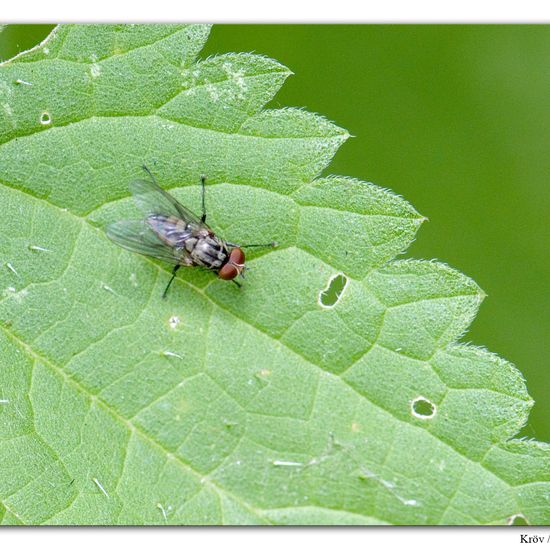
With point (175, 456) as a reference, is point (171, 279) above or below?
above

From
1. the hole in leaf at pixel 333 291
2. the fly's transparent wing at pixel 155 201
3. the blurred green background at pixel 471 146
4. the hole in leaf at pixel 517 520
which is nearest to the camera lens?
the hole in leaf at pixel 517 520

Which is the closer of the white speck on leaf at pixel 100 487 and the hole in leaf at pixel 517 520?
the hole in leaf at pixel 517 520

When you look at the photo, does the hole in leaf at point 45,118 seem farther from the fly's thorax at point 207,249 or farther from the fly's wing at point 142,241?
the fly's thorax at point 207,249

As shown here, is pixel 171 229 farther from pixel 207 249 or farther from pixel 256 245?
pixel 256 245

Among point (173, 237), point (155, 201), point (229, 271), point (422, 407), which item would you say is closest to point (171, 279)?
point (173, 237)

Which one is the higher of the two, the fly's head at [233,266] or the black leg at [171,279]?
the fly's head at [233,266]

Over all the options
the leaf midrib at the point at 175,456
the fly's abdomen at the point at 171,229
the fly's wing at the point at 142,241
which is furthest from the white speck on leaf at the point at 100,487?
the fly's abdomen at the point at 171,229

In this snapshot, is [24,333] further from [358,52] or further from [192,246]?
[358,52]

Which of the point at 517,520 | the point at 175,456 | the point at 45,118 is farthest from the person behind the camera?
the point at 45,118
